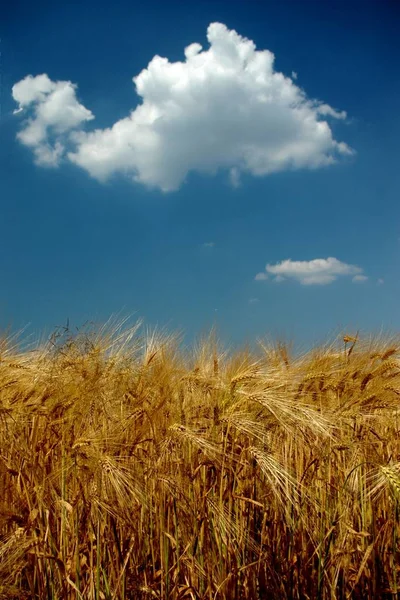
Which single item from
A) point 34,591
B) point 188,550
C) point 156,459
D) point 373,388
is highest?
point 373,388

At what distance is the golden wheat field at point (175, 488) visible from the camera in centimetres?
268

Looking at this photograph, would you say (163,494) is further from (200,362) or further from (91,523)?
(200,362)

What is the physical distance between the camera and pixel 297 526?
3219 millimetres

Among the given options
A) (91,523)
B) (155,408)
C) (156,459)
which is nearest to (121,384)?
(155,408)

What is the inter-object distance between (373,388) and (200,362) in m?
1.18

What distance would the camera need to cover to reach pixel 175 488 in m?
2.81

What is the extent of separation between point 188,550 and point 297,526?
0.69m

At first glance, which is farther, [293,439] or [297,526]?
[293,439]

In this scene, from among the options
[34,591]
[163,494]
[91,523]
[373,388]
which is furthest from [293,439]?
[34,591]

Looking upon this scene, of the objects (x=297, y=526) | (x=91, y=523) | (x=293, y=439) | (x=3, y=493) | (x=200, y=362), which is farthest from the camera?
(x=200, y=362)

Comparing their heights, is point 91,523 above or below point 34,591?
above

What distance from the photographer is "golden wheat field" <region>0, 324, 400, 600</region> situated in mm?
2680

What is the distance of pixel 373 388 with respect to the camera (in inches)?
147

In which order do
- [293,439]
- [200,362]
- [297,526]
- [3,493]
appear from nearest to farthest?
[3,493] < [297,526] < [293,439] < [200,362]
